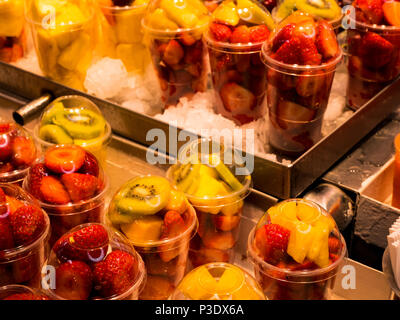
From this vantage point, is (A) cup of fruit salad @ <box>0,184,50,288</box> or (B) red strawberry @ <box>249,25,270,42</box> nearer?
(A) cup of fruit salad @ <box>0,184,50,288</box>

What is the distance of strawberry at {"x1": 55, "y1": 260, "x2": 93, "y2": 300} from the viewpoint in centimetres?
114

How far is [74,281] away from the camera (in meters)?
1.14

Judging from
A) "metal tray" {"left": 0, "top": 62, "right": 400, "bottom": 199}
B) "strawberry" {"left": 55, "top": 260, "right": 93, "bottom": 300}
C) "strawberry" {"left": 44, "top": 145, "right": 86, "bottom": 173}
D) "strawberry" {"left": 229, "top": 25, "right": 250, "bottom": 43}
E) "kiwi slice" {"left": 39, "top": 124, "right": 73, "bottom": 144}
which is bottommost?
"metal tray" {"left": 0, "top": 62, "right": 400, "bottom": 199}

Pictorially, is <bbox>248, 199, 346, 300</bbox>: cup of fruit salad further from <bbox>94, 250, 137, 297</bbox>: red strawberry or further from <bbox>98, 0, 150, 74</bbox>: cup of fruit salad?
<bbox>98, 0, 150, 74</bbox>: cup of fruit salad

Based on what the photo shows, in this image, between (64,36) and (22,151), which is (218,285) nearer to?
(22,151)

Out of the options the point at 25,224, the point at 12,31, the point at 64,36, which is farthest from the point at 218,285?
the point at 12,31

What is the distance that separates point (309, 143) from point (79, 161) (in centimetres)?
75

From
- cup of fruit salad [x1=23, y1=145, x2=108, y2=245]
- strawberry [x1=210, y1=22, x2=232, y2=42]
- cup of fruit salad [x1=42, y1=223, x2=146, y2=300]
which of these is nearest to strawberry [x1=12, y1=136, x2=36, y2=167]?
cup of fruit salad [x1=23, y1=145, x2=108, y2=245]

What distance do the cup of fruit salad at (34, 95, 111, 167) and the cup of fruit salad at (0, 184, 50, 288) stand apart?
0.41 m

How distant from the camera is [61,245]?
1220 mm

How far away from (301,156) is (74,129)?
70 cm

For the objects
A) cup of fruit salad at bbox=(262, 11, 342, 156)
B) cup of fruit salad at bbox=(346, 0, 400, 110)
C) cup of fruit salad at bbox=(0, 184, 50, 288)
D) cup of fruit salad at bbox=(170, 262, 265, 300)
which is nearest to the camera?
cup of fruit salad at bbox=(170, 262, 265, 300)

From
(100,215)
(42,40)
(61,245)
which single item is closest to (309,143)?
(100,215)

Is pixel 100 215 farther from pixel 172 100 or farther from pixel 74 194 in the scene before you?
pixel 172 100
